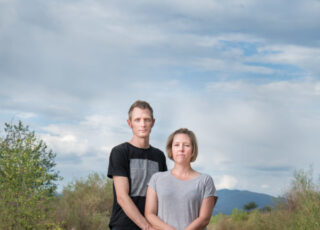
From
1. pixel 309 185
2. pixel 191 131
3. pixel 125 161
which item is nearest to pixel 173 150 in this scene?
pixel 191 131

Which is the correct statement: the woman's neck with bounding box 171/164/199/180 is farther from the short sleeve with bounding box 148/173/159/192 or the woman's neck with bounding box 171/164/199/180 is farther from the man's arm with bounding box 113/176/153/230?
the man's arm with bounding box 113/176/153/230

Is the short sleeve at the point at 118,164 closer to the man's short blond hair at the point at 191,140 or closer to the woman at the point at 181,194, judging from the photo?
the woman at the point at 181,194

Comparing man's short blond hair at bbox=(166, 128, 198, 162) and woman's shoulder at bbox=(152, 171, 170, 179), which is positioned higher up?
man's short blond hair at bbox=(166, 128, 198, 162)

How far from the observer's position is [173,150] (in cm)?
383

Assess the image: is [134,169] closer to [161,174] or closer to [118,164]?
[118,164]

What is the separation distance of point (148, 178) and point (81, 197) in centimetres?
1573

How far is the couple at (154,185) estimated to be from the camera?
3738mm

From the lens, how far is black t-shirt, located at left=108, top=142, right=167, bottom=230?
4082 mm

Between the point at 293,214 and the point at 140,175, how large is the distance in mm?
9773

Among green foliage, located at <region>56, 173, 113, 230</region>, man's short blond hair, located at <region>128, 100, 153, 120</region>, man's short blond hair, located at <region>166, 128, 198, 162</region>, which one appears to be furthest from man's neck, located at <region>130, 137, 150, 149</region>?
green foliage, located at <region>56, 173, 113, 230</region>

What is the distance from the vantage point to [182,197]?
372 centimetres

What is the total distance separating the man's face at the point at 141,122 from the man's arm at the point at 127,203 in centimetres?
43

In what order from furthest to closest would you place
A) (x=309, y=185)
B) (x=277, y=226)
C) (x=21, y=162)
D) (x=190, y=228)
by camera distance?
1. (x=277, y=226)
2. (x=309, y=185)
3. (x=21, y=162)
4. (x=190, y=228)

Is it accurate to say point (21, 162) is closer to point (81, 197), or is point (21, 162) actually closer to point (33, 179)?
point (33, 179)
